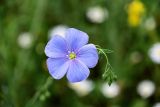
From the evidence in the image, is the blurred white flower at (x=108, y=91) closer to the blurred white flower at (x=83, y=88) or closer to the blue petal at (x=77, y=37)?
the blurred white flower at (x=83, y=88)

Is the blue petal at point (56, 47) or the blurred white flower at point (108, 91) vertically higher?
the blue petal at point (56, 47)

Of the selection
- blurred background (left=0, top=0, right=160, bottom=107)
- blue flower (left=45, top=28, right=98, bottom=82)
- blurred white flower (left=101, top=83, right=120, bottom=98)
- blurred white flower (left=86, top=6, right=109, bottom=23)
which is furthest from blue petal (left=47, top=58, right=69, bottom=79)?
blurred white flower (left=86, top=6, right=109, bottom=23)

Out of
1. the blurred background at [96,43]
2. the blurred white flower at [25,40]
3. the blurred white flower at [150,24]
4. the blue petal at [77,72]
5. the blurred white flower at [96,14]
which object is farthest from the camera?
the blurred white flower at [96,14]

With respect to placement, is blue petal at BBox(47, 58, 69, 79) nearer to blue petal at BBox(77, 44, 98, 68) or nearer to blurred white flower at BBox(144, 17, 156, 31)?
blue petal at BBox(77, 44, 98, 68)

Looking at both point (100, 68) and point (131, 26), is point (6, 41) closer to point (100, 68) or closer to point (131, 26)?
point (100, 68)

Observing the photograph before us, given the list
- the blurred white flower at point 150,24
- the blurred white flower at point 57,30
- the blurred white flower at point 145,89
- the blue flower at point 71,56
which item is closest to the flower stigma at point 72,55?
the blue flower at point 71,56

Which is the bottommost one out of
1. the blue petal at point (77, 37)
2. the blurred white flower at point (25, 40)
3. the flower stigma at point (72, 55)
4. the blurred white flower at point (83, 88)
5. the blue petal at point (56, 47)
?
the blurred white flower at point (83, 88)

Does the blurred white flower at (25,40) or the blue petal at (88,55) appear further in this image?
the blurred white flower at (25,40)

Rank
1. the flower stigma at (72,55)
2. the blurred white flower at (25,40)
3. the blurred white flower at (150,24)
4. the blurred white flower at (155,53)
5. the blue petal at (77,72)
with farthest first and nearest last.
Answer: the blurred white flower at (25,40) → the blurred white flower at (150,24) → the blurred white flower at (155,53) → the flower stigma at (72,55) → the blue petal at (77,72)
